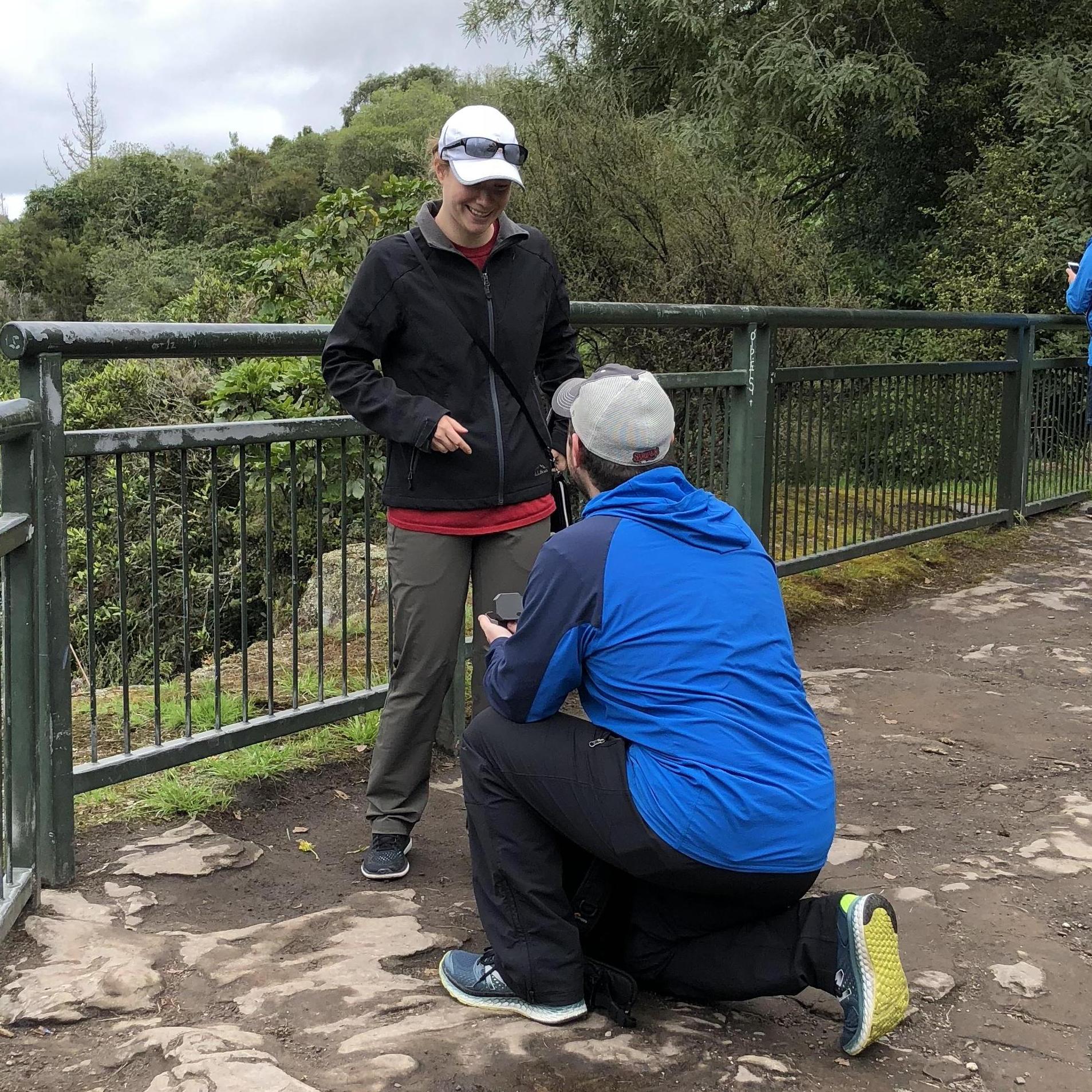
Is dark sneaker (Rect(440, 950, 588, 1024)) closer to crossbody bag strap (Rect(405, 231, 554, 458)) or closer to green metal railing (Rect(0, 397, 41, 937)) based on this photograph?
green metal railing (Rect(0, 397, 41, 937))

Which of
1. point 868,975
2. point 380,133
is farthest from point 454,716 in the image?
point 380,133

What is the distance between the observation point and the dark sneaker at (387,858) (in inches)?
136

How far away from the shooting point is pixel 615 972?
2652 millimetres

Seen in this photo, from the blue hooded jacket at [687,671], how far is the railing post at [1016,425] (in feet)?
19.2

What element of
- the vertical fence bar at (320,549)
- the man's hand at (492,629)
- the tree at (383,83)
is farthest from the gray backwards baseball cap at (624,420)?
the tree at (383,83)

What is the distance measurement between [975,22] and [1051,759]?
13371mm

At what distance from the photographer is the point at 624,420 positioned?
2.63m

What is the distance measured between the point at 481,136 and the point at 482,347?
1.67ft

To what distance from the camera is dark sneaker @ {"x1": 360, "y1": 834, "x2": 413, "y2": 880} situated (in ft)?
11.3

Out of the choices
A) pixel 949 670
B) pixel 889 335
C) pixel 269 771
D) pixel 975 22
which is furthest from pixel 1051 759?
pixel 975 22

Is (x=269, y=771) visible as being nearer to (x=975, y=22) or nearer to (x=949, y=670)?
(x=949, y=670)

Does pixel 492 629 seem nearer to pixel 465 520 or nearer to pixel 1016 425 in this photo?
pixel 465 520

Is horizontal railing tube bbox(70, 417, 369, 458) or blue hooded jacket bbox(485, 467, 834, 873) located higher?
horizontal railing tube bbox(70, 417, 369, 458)

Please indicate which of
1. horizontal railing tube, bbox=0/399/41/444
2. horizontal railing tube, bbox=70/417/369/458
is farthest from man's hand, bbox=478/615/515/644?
horizontal railing tube, bbox=0/399/41/444
